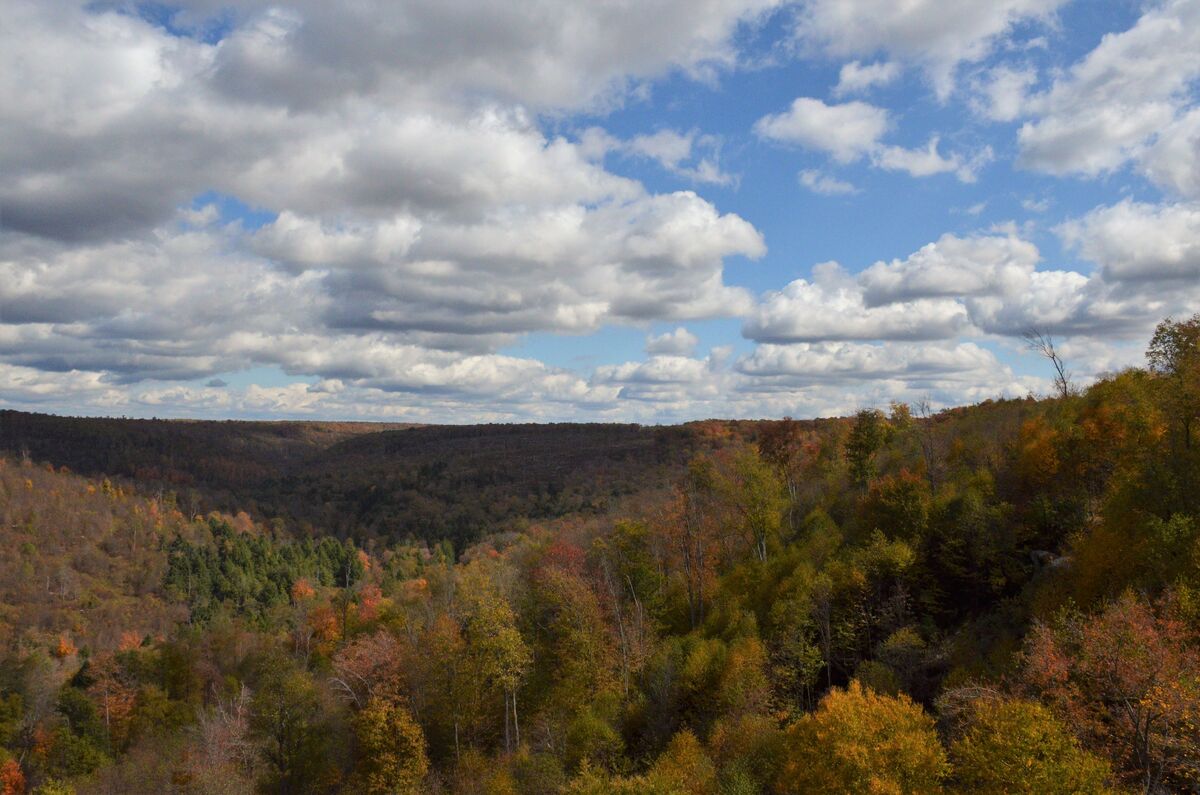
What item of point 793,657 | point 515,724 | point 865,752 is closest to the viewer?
point 865,752

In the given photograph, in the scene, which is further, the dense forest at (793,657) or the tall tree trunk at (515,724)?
the tall tree trunk at (515,724)

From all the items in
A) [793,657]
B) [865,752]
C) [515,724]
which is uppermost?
[865,752]

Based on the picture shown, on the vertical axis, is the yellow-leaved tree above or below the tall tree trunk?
above

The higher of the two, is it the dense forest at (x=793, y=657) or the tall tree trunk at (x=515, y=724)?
the dense forest at (x=793, y=657)

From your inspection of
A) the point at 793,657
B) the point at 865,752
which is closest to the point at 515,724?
the point at 793,657

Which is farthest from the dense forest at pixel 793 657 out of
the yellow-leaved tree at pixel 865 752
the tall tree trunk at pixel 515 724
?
the tall tree trunk at pixel 515 724

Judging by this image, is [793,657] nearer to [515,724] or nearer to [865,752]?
[515,724]

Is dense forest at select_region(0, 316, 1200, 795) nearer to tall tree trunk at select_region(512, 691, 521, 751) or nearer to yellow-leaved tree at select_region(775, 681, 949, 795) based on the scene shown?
yellow-leaved tree at select_region(775, 681, 949, 795)

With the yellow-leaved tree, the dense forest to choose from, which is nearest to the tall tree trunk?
the dense forest

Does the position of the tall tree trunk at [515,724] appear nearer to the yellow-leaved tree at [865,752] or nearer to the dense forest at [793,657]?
the dense forest at [793,657]

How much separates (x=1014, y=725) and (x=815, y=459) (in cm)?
7161

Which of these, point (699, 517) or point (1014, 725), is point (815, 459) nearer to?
point (699, 517)

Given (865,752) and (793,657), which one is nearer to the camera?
(865,752)

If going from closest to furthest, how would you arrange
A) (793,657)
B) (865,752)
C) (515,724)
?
(865,752) < (793,657) < (515,724)
